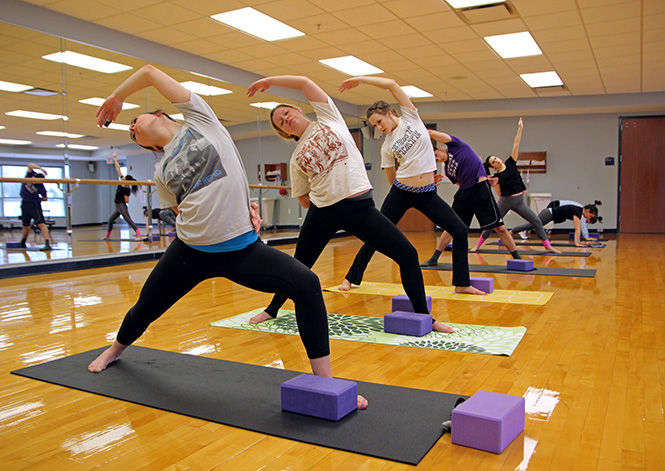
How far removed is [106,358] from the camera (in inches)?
92.4

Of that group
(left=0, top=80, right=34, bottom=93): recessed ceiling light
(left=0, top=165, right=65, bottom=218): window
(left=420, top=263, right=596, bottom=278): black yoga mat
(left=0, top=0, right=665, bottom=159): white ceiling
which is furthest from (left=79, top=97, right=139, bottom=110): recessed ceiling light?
(left=420, top=263, right=596, bottom=278): black yoga mat

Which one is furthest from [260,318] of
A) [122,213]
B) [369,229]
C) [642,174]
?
[642,174]

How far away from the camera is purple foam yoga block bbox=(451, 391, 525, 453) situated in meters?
1.53

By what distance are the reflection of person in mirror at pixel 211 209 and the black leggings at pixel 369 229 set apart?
0.73 m

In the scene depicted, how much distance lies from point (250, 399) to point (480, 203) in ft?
11.3

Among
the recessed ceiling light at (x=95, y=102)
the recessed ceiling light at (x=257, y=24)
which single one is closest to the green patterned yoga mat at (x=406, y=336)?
the recessed ceiling light at (x=257, y=24)

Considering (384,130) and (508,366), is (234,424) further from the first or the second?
(384,130)

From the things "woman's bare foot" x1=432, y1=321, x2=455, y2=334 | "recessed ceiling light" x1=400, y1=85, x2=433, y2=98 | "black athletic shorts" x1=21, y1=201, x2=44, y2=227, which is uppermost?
"recessed ceiling light" x1=400, y1=85, x2=433, y2=98

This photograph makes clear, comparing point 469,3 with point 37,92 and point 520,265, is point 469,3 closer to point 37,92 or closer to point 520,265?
point 520,265

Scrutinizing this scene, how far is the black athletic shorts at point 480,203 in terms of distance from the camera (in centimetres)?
483

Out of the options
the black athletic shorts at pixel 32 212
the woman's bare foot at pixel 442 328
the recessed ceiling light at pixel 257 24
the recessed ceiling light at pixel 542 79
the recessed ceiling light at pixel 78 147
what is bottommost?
the woman's bare foot at pixel 442 328

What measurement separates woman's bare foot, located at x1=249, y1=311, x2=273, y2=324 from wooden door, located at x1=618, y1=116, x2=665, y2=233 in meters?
10.9

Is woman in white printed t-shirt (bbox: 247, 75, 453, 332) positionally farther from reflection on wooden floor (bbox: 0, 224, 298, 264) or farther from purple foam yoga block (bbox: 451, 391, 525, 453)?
reflection on wooden floor (bbox: 0, 224, 298, 264)

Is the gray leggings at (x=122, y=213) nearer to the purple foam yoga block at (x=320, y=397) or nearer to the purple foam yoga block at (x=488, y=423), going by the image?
the purple foam yoga block at (x=320, y=397)
